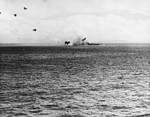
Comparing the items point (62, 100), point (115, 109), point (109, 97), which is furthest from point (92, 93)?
point (115, 109)

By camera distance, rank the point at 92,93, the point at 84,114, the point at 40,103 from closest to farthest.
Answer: the point at 84,114 < the point at 40,103 < the point at 92,93

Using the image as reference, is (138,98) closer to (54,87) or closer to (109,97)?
(109,97)

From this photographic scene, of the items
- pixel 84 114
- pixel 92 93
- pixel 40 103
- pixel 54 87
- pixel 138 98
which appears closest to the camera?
pixel 84 114

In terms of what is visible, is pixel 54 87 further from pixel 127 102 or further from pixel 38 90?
pixel 127 102

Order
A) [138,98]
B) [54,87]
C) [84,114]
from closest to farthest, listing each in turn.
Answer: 1. [84,114]
2. [138,98]
3. [54,87]

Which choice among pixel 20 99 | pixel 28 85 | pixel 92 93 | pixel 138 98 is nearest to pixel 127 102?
pixel 138 98

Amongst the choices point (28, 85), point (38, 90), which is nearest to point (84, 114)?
point (38, 90)

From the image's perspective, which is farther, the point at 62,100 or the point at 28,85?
the point at 28,85

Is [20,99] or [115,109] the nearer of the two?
[115,109]

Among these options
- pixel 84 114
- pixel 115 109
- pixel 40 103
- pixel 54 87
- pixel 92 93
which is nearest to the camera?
pixel 84 114
